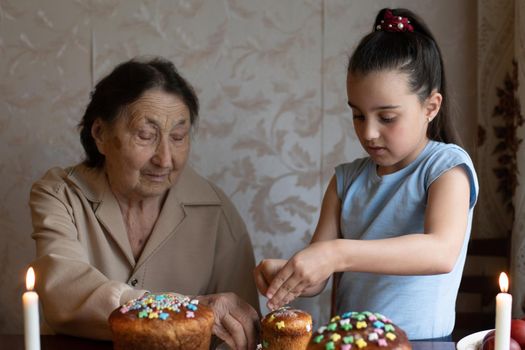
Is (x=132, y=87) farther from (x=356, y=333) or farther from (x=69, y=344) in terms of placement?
(x=356, y=333)

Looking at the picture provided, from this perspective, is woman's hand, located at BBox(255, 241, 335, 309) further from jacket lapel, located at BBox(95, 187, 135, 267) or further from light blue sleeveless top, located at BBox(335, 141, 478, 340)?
jacket lapel, located at BBox(95, 187, 135, 267)

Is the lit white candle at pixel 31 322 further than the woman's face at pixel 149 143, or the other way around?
the woman's face at pixel 149 143

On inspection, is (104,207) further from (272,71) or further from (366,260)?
(366,260)

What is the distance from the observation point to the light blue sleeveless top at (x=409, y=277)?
180 cm

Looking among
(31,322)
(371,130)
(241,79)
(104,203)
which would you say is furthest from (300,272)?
(241,79)

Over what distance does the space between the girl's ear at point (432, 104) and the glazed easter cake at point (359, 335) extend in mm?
649

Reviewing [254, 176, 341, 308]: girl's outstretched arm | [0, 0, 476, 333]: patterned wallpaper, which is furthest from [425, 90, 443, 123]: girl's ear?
[0, 0, 476, 333]: patterned wallpaper

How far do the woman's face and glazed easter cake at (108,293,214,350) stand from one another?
0.77 metres

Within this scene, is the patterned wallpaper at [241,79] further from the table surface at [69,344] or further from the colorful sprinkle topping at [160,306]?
the colorful sprinkle topping at [160,306]

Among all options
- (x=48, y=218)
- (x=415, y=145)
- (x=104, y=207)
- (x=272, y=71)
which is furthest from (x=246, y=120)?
(x=415, y=145)

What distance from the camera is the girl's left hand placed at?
1446 millimetres

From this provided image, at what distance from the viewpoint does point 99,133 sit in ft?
7.56

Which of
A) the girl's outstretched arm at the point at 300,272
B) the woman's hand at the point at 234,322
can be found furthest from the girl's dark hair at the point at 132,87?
the girl's outstretched arm at the point at 300,272

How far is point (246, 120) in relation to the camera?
105 inches
